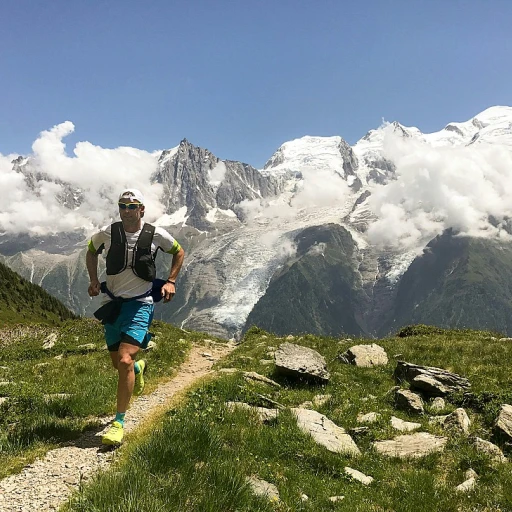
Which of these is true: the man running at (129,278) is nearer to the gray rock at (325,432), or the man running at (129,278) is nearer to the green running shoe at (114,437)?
the green running shoe at (114,437)

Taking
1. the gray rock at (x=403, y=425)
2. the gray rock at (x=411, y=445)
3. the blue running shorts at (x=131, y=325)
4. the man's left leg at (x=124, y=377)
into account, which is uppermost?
the blue running shorts at (x=131, y=325)

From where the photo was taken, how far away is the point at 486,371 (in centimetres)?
1617

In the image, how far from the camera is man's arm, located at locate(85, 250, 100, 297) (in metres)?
9.40

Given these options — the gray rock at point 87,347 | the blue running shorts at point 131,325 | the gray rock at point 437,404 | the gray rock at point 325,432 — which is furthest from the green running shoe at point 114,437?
the gray rock at point 87,347

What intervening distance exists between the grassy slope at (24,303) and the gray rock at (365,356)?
254 feet

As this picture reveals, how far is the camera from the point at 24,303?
97.6 metres

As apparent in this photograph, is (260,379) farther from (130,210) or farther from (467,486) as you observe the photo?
(130,210)

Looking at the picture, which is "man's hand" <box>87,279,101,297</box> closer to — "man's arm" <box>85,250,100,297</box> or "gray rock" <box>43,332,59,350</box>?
"man's arm" <box>85,250,100,297</box>

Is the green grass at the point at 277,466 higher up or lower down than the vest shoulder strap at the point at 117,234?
lower down

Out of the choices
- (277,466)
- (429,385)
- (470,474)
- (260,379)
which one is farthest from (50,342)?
(470,474)

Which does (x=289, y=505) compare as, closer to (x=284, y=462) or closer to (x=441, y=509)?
(x=284, y=462)

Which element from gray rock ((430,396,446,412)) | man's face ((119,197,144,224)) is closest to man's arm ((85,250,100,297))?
man's face ((119,197,144,224))

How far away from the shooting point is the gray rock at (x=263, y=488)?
6176 mm

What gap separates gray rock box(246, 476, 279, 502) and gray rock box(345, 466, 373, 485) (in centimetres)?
199
